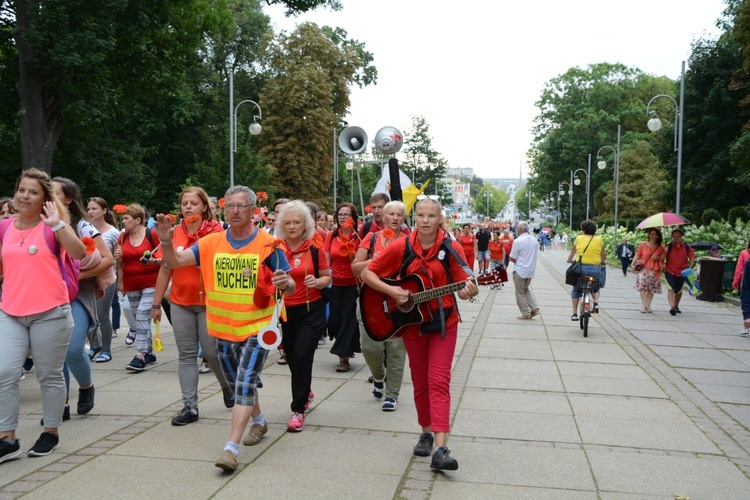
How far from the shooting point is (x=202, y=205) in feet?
20.0

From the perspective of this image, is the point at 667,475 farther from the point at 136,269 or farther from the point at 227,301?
the point at 136,269

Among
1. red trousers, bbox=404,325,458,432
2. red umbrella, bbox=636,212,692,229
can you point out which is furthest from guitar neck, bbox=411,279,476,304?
red umbrella, bbox=636,212,692,229

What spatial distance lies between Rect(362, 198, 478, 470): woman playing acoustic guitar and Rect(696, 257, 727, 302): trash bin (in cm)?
1486

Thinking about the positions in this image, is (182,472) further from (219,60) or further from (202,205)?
(219,60)

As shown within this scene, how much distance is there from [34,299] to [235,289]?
1272 millimetres

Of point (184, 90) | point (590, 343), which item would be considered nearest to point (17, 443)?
point (590, 343)

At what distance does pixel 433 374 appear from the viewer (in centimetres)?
476

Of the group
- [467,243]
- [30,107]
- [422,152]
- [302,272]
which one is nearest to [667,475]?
[302,272]

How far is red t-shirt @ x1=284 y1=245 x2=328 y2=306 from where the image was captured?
5.68 metres

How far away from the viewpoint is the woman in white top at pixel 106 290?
8031 mm

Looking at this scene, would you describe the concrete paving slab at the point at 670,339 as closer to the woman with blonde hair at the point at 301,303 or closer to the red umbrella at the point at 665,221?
the red umbrella at the point at 665,221

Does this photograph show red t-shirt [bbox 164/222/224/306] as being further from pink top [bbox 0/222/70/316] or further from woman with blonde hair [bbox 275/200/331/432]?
pink top [bbox 0/222/70/316]

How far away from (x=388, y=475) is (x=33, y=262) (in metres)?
2.66

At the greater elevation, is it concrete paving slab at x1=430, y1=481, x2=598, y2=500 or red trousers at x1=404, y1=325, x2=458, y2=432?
red trousers at x1=404, y1=325, x2=458, y2=432
